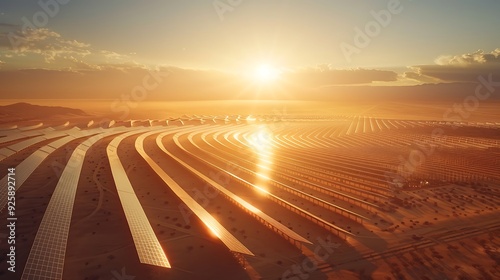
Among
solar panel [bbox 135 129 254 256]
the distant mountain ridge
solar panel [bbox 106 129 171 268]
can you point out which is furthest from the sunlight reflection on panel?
the distant mountain ridge

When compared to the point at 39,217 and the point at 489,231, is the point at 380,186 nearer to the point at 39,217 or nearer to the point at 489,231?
the point at 489,231

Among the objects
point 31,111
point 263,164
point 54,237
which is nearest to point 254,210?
point 54,237

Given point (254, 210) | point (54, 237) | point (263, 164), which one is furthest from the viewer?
point (263, 164)

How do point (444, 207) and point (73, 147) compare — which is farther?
point (73, 147)

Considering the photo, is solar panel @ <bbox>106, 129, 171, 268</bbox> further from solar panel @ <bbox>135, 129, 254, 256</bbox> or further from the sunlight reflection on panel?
the sunlight reflection on panel

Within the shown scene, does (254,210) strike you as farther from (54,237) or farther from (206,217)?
(54,237)

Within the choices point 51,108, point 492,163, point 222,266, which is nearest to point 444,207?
point 222,266

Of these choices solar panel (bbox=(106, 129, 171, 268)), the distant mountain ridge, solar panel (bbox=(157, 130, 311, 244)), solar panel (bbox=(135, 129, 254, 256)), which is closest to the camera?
solar panel (bbox=(106, 129, 171, 268))
